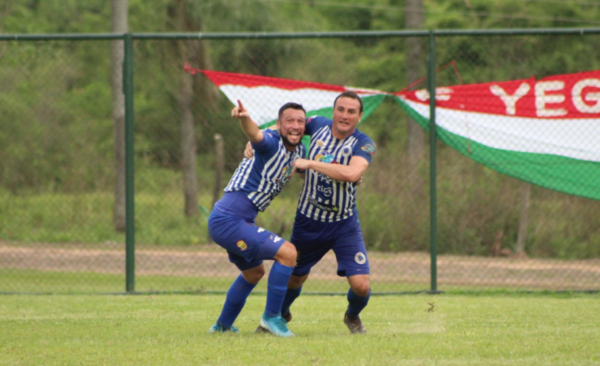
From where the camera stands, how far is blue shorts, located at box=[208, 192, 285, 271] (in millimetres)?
5250

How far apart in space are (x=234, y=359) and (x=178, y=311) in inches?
98.1

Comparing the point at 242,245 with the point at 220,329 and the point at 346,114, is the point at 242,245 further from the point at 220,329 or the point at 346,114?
the point at 346,114

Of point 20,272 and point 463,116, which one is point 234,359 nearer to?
point 463,116

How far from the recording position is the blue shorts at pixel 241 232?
17.2 feet

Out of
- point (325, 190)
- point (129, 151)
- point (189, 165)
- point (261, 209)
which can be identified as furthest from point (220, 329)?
point (189, 165)

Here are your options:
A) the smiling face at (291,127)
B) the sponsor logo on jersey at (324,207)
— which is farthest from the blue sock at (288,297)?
the smiling face at (291,127)

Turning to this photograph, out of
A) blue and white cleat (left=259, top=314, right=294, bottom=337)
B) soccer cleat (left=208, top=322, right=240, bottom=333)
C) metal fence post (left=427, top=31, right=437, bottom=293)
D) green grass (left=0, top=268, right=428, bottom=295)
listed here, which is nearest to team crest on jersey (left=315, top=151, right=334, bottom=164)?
blue and white cleat (left=259, top=314, right=294, bottom=337)

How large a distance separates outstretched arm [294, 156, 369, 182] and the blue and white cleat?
113 centimetres

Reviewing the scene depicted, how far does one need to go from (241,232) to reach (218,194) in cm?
573

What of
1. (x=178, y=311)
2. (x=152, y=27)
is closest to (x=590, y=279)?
(x=178, y=311)

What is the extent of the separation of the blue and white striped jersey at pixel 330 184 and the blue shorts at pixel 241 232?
1.58ft

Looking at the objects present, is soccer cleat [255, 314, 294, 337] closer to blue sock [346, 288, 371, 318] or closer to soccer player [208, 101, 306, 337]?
soccer player [208, 101, 306, 337]

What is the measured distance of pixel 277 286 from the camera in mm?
5332

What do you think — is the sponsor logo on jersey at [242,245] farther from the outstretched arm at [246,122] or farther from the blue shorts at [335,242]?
the outstretched arm at [246,122]
